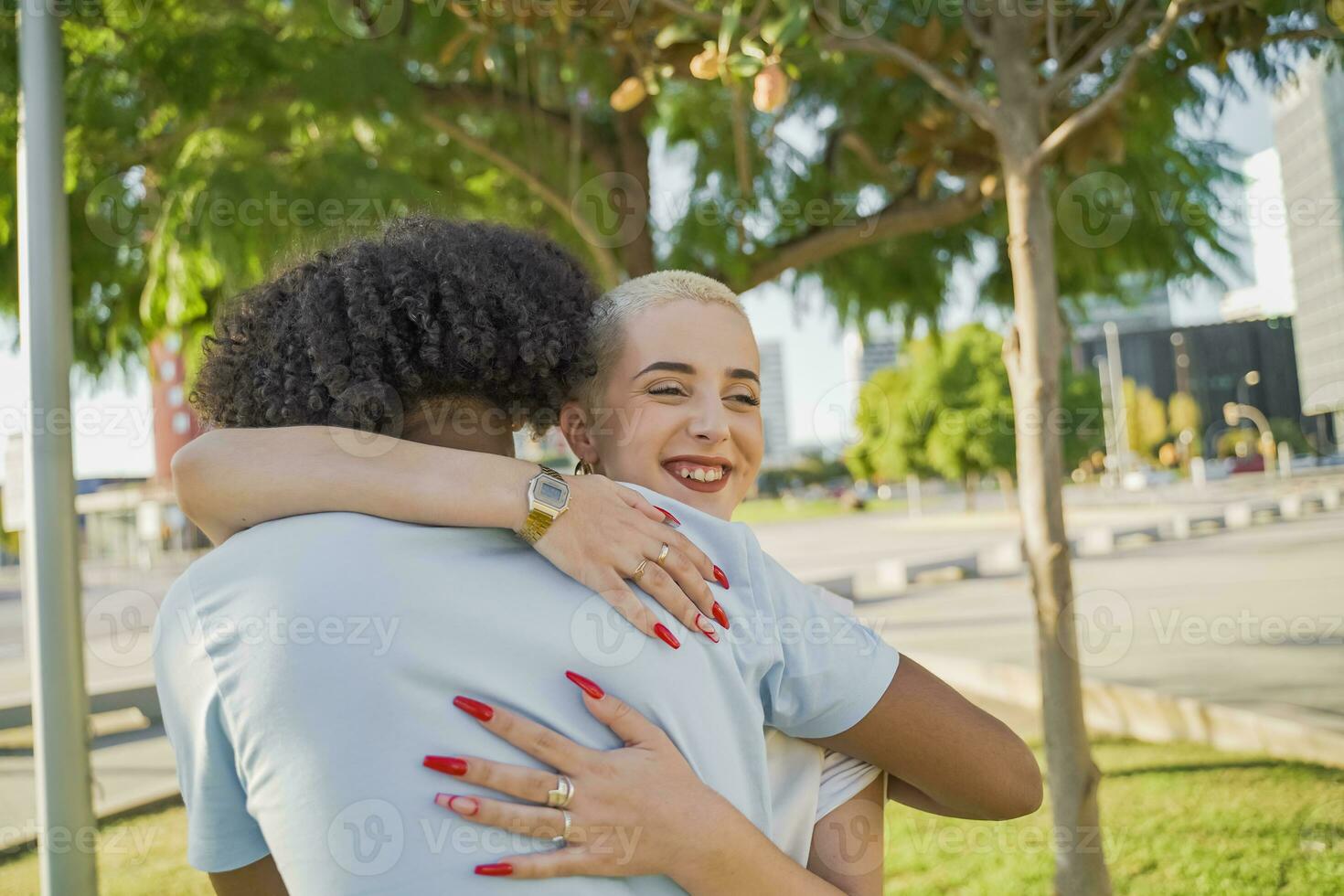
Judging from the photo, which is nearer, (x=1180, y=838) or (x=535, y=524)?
(x=535, y=524)

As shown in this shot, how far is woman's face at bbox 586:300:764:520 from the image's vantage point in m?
1.85

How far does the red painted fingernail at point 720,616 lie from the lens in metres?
1.27

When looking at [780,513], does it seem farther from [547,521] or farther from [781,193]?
[547,521]

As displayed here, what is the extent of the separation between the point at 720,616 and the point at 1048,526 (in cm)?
217

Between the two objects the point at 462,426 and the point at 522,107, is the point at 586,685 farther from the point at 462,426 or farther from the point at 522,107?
the point at 522,107

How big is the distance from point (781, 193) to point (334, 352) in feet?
17.6

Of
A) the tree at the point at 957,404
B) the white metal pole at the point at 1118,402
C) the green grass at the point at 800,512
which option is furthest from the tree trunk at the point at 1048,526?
the white metal pole at the point at 1118,402

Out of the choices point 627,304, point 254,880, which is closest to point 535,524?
point 254,880

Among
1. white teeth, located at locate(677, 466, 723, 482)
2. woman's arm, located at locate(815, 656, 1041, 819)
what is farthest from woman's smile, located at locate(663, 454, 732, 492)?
woman's arm, located at locate(815, 656, 1041, 819)

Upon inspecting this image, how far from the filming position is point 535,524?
4.24 feet

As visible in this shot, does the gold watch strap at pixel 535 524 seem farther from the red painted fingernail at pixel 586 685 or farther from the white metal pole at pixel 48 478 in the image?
the white metal pole at pixel 48 478

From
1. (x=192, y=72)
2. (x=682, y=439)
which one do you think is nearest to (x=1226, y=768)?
(x=682, y=439)

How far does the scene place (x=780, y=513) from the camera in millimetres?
54094

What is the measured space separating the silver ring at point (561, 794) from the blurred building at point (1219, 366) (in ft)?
81.2
